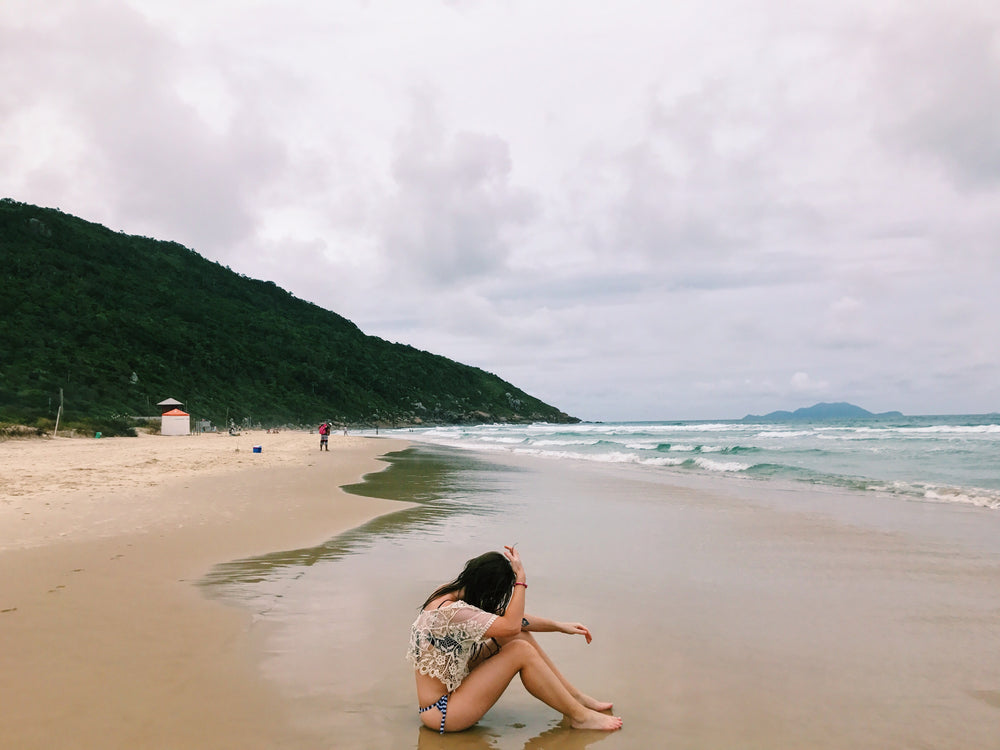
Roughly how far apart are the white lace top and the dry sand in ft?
2.61

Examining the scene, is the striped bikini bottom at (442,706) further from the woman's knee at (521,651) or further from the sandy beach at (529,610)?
the woman's knee at (521,651)

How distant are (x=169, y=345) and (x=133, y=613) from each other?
7224cm

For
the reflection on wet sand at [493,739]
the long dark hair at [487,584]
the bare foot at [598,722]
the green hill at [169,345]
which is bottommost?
the reflection on wet sand at [493,739]

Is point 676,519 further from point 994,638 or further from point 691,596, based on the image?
point 994,638

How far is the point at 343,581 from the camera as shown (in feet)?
22.6

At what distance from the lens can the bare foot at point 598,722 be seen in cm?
375

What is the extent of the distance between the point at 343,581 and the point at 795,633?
4201mm

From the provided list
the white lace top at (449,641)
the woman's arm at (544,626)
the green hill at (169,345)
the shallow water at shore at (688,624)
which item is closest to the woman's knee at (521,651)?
the white lace top at (449,641)

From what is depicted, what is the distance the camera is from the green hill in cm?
5378

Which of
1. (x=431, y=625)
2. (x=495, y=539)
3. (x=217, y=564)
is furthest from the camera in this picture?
(x=495, y=539)

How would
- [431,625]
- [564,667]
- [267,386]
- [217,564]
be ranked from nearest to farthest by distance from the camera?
[431,625] < [564,667] < [217,564] < [267,386]

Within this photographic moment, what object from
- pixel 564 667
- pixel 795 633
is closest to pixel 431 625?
pixel 564 667

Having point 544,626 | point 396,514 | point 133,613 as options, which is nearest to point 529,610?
point 544,626

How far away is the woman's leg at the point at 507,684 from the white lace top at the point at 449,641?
0.10m
